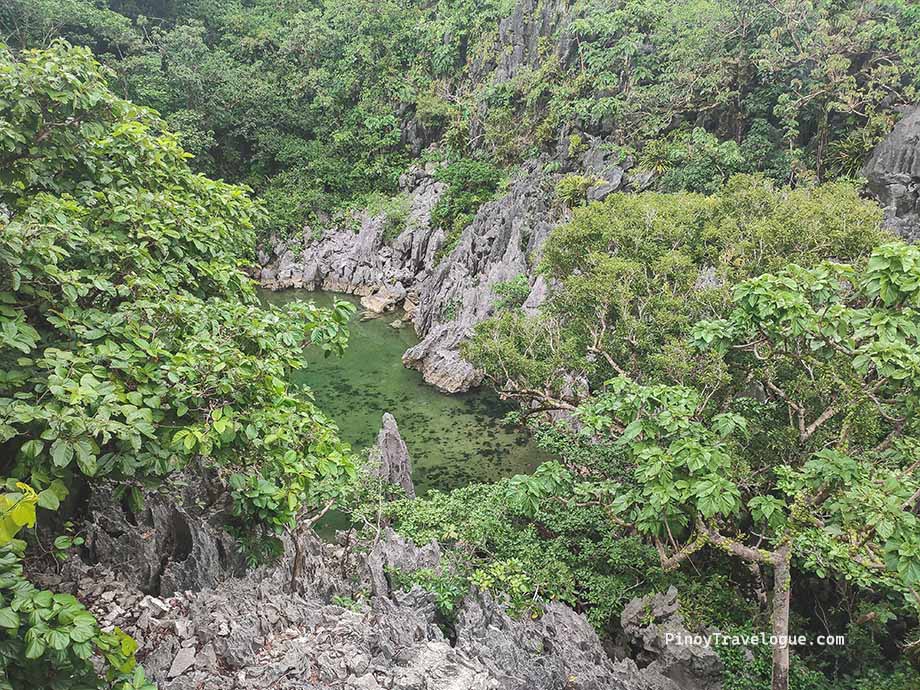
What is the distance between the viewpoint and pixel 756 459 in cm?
799

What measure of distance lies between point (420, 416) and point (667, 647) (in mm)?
10409

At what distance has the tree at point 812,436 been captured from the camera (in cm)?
530

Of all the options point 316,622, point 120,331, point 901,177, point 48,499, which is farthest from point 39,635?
point 901,177

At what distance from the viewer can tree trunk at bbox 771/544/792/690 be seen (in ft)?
20.2

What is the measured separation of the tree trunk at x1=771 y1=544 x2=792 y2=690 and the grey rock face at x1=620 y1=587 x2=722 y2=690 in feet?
2.56

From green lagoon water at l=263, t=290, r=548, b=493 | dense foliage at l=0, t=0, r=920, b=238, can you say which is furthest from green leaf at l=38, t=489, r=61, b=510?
dense foliage at l=0, t=0, r=920, b=238

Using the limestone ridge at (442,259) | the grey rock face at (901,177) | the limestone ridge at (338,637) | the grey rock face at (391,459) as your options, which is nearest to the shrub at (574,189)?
the limestone ridge at (442,259)

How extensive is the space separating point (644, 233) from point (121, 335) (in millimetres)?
9201

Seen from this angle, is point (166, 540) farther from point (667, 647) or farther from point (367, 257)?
point (367, 257)

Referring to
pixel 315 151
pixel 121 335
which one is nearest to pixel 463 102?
pixel 315 151

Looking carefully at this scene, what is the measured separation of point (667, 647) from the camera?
715 centimetres

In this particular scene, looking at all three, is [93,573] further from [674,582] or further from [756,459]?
[756,459]

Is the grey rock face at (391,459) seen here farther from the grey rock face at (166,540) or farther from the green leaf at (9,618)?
the green leaf at (9,618)

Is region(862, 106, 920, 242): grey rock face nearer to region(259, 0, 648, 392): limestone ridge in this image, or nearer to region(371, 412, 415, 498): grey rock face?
region(259, 0, 648, 392): limestone ridge
